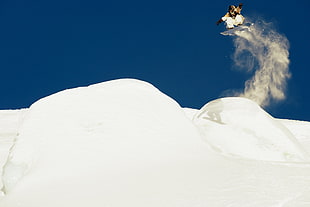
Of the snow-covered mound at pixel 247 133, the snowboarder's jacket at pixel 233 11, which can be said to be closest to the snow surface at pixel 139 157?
the snow-covered mound at pixel 247 133

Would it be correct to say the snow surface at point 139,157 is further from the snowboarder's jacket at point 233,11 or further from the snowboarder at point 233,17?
the snowboarder's jacket at point 233,11

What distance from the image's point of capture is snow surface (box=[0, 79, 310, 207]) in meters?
4.66

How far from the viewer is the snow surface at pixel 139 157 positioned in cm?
466

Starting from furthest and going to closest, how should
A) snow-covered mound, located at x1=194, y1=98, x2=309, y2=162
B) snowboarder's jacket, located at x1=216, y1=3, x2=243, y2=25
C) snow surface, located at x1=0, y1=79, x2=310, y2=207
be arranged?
snowboarder's jacket, located at x1=216, y1=3, x2=243, y2=25 → snow-covered mound, located at x1=194, y1=98, x2=309, y2=162 → snow surface, located at x1=0, y1=79, x2=310, y2=207

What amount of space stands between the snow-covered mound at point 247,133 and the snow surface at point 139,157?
2cm

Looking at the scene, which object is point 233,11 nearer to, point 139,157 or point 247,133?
point 247,133

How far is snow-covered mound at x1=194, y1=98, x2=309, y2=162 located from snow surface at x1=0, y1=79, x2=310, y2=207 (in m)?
0.02

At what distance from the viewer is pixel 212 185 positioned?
15.8ft

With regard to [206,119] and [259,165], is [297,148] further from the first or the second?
[259,165]

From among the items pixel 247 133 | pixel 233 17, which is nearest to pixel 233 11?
pixel 233 17

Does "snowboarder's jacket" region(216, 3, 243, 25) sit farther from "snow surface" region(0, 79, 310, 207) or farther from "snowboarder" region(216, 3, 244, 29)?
"snow surface" region(0, 79, 310, 207)

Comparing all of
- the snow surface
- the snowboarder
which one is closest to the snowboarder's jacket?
the snowboarder

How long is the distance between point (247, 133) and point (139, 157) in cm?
348

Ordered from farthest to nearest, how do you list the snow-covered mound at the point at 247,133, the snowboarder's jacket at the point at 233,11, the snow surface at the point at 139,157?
the snowboarder's jacket at the point at 233,11 → the snow-covered mound at the point at 247,133 → the snow surface at the point at 139,157
